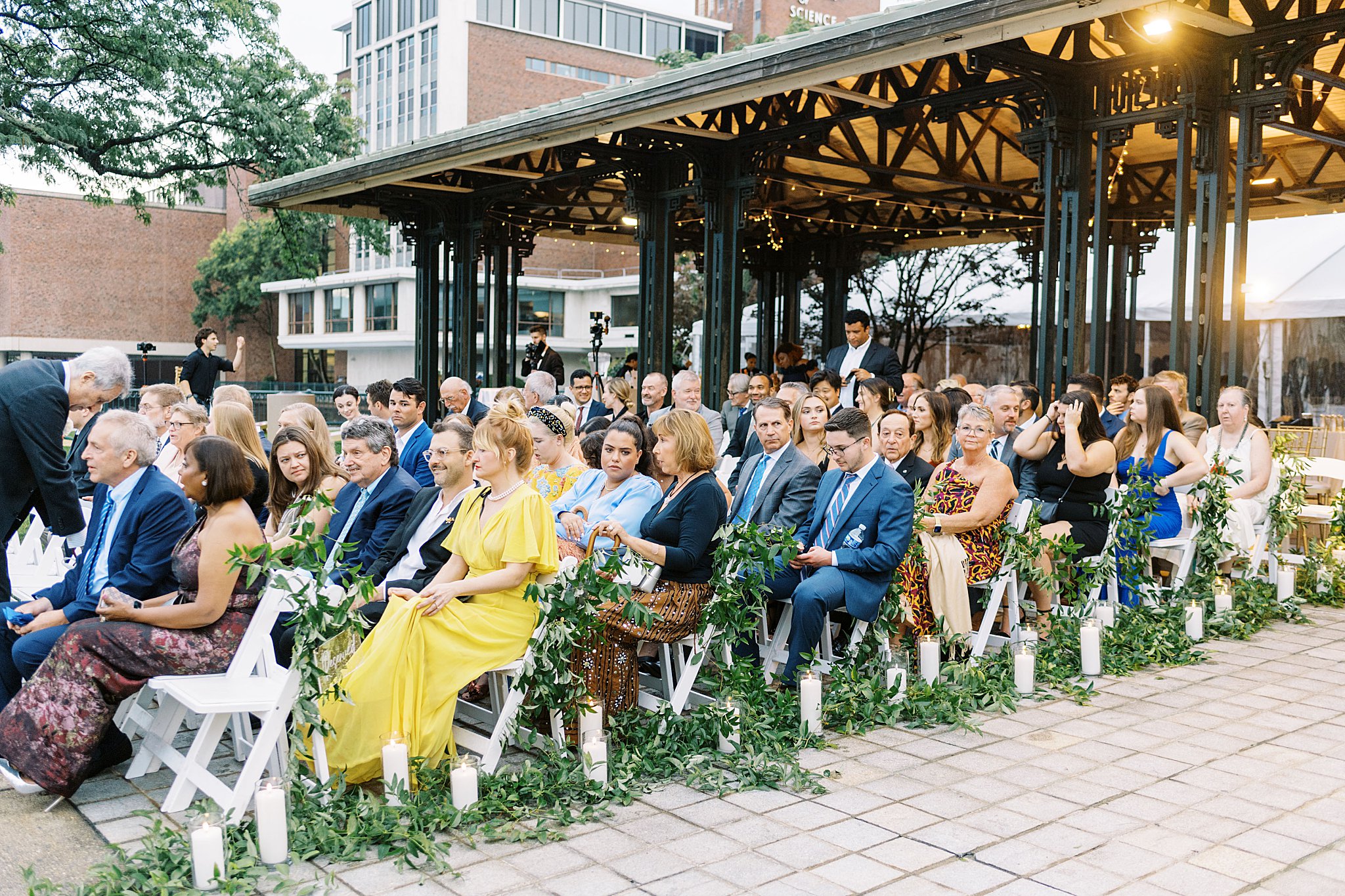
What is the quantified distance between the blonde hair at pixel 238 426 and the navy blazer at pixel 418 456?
3.33 ft

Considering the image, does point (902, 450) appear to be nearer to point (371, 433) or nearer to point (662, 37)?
point (371, 433)

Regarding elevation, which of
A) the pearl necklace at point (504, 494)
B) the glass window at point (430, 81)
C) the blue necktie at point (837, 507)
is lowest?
the blue necktie at point (837, 507)

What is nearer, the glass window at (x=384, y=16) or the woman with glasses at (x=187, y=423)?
the woman with glasses at (x=187, y=423)

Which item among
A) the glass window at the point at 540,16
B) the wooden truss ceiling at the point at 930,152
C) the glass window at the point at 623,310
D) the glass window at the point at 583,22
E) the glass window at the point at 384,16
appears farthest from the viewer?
the glass window at the point at 583,22

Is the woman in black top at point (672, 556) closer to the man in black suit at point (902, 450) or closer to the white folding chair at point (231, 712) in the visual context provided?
the white folding chair at point (231, 712)

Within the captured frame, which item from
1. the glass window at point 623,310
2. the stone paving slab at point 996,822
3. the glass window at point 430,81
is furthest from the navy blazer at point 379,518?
the glass window at point 430,81

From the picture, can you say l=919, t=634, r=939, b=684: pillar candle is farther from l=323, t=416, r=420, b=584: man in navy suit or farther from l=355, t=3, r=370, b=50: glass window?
l=355, t=3, r=370, b=50: glass window

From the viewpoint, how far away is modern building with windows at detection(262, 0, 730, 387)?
157 feet

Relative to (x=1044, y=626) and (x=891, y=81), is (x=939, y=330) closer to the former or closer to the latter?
(x=891, y=81)

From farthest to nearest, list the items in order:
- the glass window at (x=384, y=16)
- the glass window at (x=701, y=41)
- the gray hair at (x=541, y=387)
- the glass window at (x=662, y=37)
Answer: the glass window at (x=701, y=41) → the glass window at (x=662, y=37) → the glass window at (x=384, y=16) → the gray hair at (x=541, y=387)

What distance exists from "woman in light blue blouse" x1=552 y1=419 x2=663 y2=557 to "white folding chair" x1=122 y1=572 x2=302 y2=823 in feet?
3.95

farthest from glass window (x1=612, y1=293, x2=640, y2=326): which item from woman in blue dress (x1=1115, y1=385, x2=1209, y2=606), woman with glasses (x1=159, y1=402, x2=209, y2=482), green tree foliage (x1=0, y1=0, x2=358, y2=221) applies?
woman with glasses (x1=159, y1=402, x2=209, y2=482)

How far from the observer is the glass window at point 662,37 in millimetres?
59781

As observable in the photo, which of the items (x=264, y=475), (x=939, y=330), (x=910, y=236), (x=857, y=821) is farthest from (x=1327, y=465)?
(x=939, y=330)
